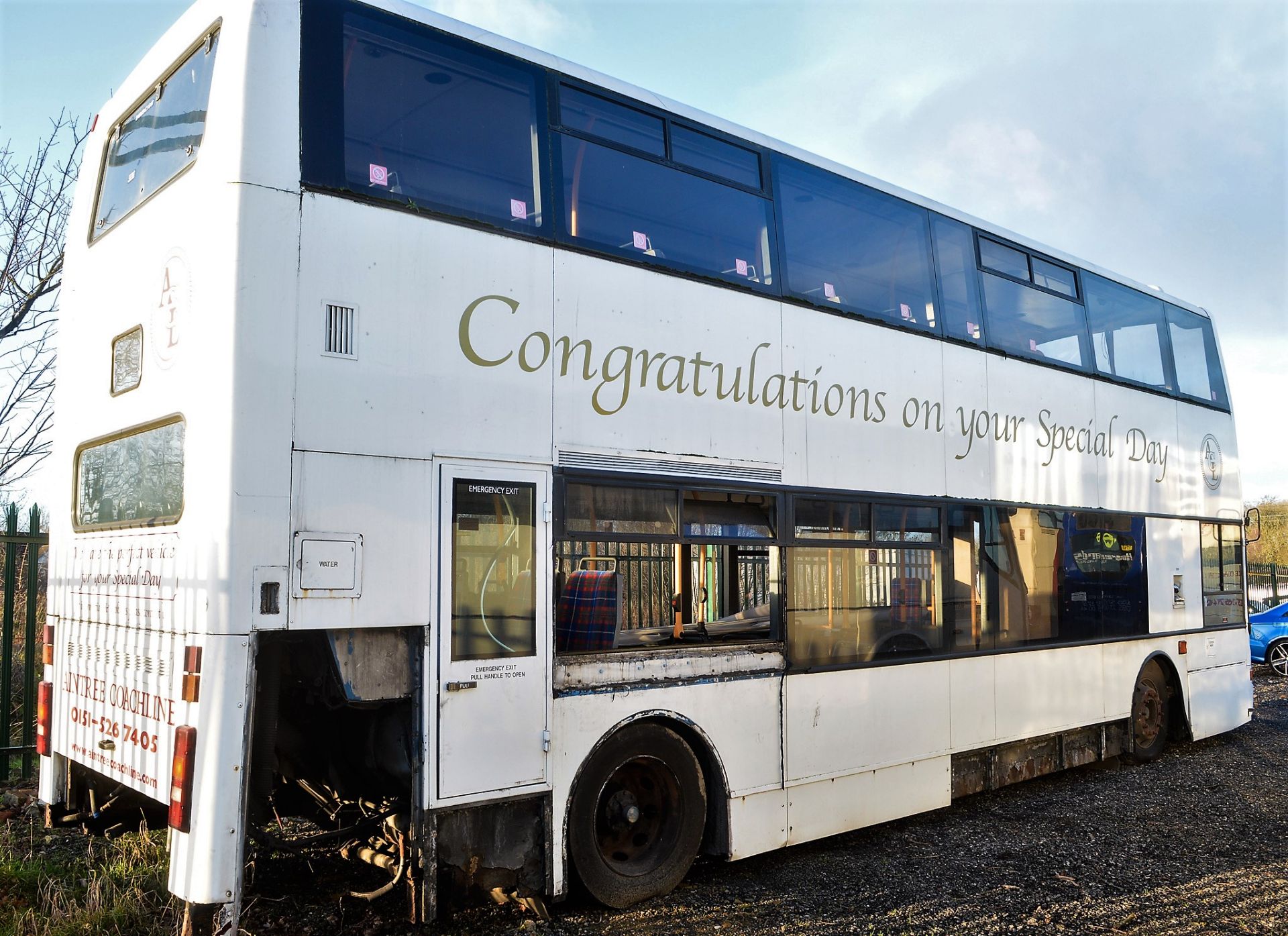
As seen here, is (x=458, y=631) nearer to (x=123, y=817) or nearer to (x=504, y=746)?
(x=504, y=746)

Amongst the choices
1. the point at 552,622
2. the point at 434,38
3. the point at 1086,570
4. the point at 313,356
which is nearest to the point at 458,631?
the point at 552,622

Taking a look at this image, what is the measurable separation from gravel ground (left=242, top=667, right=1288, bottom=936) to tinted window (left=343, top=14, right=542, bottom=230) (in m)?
3.46

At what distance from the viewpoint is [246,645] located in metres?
A: 4.26

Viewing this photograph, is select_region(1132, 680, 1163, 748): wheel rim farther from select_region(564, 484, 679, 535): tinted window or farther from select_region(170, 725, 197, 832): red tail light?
select_region(170, 725, 197, 832): red tail light

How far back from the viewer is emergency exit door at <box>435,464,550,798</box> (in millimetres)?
4887

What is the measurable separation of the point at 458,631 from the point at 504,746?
24.4 inches

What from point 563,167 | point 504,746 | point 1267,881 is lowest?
point 1267,881

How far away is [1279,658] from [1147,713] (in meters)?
9.33

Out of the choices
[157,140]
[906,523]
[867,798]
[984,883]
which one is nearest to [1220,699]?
[906,523]

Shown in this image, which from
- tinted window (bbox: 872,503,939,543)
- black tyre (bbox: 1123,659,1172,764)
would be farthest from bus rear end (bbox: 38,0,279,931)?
black tyre (bbox: 1123,659,1172,764)

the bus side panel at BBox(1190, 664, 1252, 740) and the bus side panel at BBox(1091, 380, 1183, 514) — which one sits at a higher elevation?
the bus side panel at BBox(1091, 380, 1183, 514)

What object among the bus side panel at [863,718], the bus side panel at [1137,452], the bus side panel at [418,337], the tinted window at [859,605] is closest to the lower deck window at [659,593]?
the tinted window at [859,605]

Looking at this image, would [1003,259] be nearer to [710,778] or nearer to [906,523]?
[906,523]

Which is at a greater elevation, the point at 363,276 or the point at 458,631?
the point at 363,276
